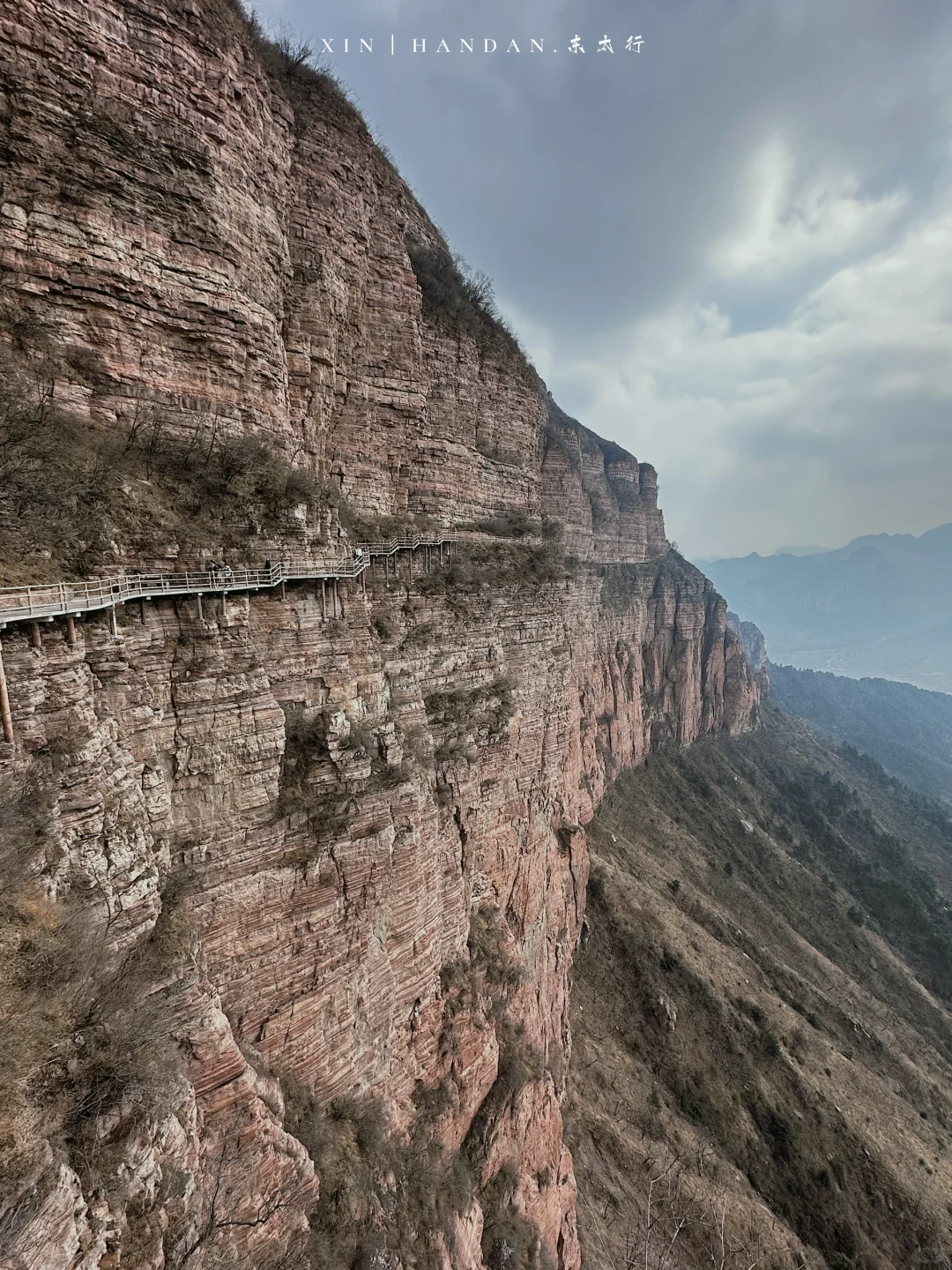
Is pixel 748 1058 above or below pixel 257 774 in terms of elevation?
below

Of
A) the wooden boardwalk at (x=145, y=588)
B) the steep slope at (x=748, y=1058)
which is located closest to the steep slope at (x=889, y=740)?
the steep slope at (x=748, y=1058)

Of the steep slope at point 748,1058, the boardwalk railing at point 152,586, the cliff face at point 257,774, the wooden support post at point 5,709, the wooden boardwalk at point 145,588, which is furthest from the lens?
the steep slope at point 748,1058

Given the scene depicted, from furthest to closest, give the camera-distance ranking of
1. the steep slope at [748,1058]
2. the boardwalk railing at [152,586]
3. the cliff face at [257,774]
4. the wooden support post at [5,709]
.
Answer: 1. the steep slope at [748,1058]
2. the boardwalk railing at [152,586]
3. the wooden support post at [5,709]
4. the cliff face at [257,774]

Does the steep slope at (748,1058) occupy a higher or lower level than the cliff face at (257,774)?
lower

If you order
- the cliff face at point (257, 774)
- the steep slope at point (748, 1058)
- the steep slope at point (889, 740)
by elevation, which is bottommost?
the steep slope at point (889, 740)

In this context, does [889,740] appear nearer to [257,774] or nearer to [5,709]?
[257,774]

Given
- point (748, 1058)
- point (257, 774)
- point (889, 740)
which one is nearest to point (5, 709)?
point (257, 774)

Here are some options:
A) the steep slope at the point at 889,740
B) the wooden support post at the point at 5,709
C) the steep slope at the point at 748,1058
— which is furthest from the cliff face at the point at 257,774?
the steep slope at the point at 889,740

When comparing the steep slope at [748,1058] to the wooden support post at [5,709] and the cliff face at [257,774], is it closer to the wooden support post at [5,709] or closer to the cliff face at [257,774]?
the cliff face at [257,774]

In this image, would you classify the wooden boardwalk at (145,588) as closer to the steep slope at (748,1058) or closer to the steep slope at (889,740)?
the steep slope at (748,1058)

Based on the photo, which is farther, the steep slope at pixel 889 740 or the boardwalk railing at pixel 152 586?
the steep slope at pixel 889 740
